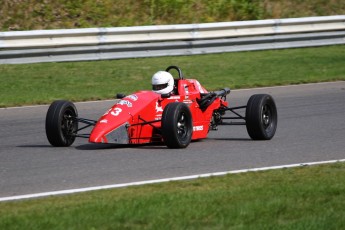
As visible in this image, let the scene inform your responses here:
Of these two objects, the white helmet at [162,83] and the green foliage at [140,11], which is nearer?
the white helmet at [162,83]

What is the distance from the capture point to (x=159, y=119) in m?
11.4

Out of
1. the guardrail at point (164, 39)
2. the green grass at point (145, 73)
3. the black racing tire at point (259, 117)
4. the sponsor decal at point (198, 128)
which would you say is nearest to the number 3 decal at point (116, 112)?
the sponsor decal at point (198, 128)

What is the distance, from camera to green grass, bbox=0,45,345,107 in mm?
17422

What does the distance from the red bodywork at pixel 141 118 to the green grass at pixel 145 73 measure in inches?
195

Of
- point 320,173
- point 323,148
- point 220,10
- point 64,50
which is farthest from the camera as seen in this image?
point 220,10

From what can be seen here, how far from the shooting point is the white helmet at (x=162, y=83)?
11.7 m

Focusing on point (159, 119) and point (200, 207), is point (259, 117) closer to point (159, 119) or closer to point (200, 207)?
point (159, 119)

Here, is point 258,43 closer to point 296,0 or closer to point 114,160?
point 296,0

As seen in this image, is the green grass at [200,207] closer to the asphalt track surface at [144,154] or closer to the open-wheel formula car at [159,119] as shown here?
the asphalt track surface at [144,154]

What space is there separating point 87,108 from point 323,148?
559cm

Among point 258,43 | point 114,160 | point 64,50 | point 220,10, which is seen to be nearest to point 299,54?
point 258,43

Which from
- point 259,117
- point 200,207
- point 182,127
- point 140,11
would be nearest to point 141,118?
point 182,127

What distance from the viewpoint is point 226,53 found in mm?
22172

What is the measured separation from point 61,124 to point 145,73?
837 centimetres
